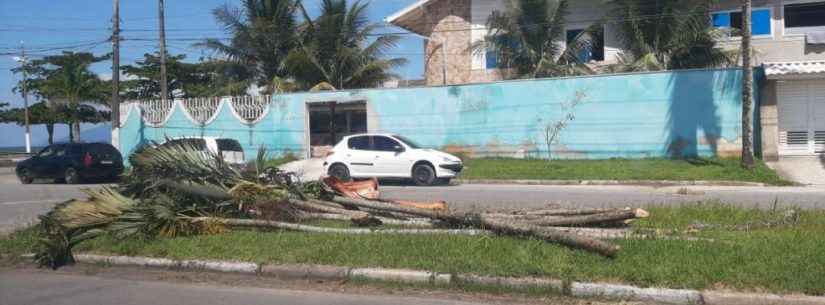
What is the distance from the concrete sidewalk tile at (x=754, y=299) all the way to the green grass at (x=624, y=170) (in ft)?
43.8

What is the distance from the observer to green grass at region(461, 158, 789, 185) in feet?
63.1

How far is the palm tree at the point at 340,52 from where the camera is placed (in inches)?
1217

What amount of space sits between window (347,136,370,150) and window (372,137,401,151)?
0.56ft

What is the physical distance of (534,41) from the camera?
27594 millimetres

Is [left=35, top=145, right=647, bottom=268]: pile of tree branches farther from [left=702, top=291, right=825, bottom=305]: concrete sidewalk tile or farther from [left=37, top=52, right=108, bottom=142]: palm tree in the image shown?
[left=37, top=52, right=108, bottom=142]: palm tree

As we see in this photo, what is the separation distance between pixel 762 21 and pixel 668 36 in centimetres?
372

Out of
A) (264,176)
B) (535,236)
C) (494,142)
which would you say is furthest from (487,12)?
(535,236)

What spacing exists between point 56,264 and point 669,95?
19.2m

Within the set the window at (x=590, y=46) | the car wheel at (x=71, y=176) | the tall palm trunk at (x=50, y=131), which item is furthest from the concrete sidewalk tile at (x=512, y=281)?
the tall palm trunk at (x=50, y=131)

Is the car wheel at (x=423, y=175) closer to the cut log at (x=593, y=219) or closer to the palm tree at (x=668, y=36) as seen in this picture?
the palm tree at (x=668, y=36)

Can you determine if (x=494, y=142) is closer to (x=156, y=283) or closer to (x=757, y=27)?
(x=757, y=27)

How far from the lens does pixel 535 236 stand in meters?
7.89

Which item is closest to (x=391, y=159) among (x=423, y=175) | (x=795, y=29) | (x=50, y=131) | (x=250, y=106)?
(x=423, y=175)

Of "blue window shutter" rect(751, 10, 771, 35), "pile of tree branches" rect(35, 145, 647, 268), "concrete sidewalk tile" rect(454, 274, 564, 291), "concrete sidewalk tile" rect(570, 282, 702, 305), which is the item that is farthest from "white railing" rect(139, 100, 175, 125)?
"concrete sidewalk tile" rect(570, 282, 702, 305)
